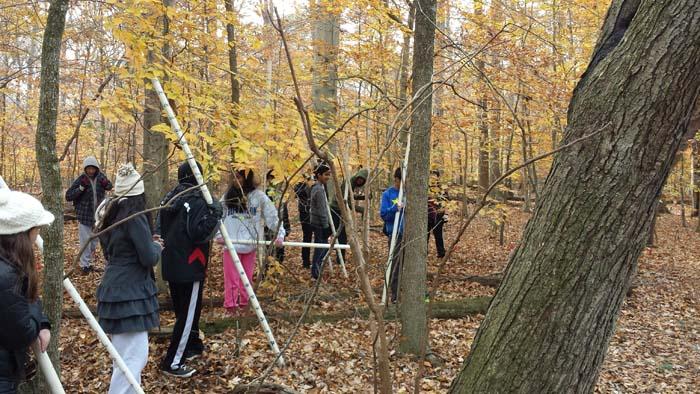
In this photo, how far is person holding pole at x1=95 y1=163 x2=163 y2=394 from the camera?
127 inches

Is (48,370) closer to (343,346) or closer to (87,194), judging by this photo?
(343,346)

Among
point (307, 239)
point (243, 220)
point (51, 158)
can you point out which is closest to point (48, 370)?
point (51, 158)

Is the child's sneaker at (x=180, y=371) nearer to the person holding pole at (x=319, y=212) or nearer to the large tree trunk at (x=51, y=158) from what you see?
the large tree trunk at (x=51, y=158)

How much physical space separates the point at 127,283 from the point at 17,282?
1.36 m

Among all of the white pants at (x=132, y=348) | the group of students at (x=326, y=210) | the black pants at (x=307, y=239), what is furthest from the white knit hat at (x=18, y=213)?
the black pants at (x=307, y=239)

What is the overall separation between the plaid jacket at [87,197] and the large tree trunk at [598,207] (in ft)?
→ 22.8

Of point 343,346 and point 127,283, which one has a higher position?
point 127,283

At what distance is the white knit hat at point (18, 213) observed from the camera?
6.55 ft

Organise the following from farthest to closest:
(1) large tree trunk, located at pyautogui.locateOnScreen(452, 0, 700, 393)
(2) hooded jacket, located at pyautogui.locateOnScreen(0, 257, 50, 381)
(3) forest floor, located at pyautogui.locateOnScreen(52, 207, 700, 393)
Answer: (3) forest floor, located at pyautogui.locateOnScreen(52, 207, 700, 393) → (2) hooded jacket, located at pyautogui.locateOnScreen(0, 257, 50, 381) → (1) large tree trunk, located at pyautogui.locateOnScreen(452, 0, 700, 393)

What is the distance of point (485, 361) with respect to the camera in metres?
1.93

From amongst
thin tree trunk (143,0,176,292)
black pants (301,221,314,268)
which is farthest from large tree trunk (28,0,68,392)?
→ black pants (301,221,314,268)

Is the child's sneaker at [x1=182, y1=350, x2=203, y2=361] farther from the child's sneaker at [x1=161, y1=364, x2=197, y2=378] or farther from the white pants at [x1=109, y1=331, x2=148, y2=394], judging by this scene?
the white pants at [x1=109, y1=331, x2=148, y2=394]

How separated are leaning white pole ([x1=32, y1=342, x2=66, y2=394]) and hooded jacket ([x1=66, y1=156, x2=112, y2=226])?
5.52m

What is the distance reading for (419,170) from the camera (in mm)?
4430
